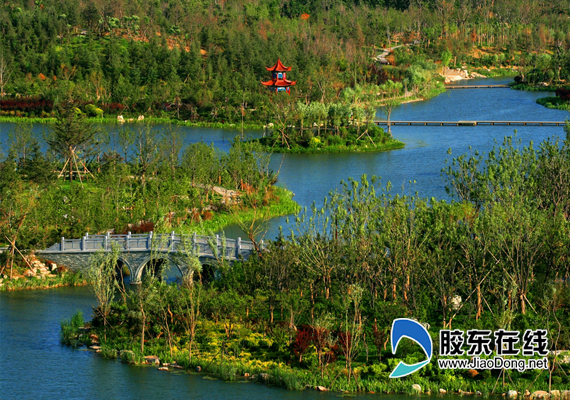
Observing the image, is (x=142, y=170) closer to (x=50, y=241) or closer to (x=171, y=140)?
(x=171, y=140)

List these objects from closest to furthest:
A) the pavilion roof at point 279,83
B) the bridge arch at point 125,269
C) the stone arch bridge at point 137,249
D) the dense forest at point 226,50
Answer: the stone arch bridge at point 137,249 < the bridge arch at point 125,269 < the dense forest at point 226,50 < the pavilion roof at point 279,83

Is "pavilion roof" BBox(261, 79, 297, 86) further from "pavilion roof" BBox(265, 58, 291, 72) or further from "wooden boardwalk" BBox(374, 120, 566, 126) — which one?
"wooden boardwalk" BBox(374, 120, 566, 126)

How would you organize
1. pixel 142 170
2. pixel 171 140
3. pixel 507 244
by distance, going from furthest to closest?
pixel 171 140 → pixel 142 170 → pixel 507 244

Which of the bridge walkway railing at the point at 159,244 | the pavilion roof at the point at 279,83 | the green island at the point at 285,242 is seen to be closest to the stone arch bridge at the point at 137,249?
the bridge walkway railing at the point at 159,244

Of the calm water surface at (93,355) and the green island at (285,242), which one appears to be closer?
the calm water surface at (93,355)

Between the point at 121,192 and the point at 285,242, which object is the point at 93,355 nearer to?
the point at 285,242

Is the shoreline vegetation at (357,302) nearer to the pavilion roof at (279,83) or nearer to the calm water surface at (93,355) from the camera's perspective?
the calm water surface at (93,355)

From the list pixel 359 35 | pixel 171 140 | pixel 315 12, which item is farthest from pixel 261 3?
pixel 171 140
